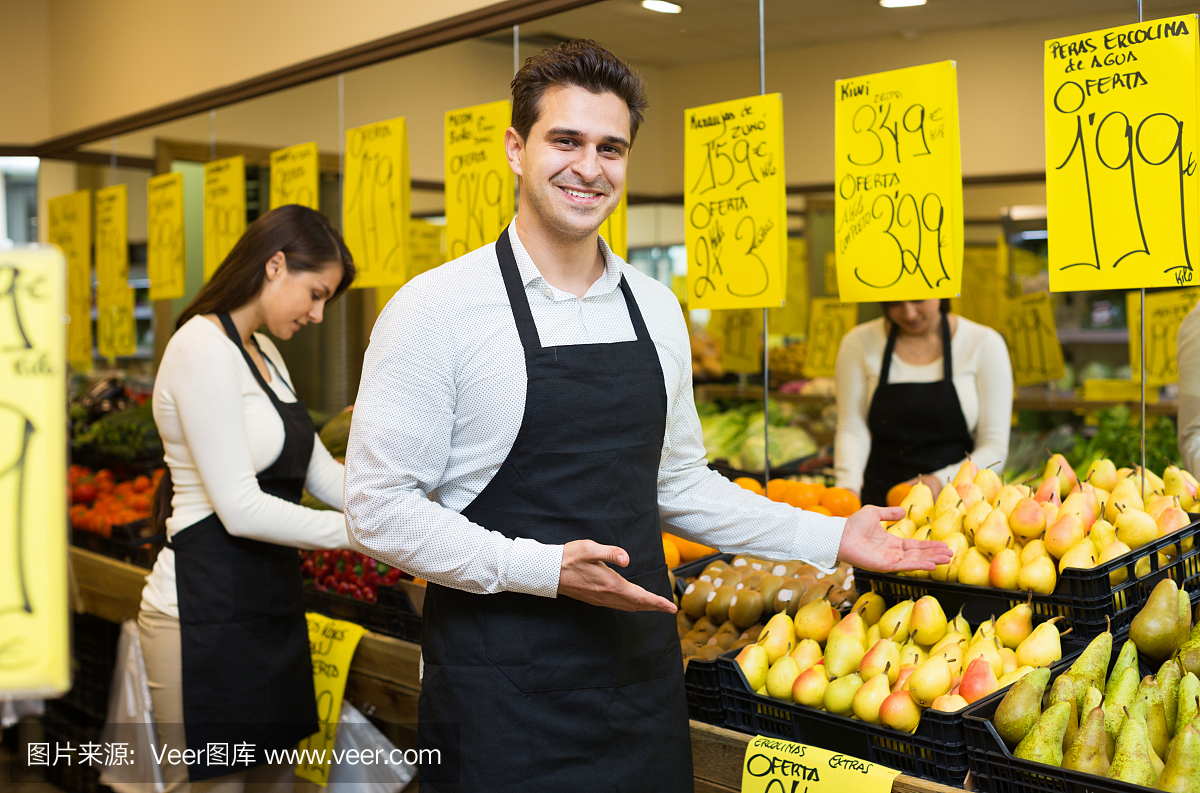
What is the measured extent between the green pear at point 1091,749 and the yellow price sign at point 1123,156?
845 millimetres

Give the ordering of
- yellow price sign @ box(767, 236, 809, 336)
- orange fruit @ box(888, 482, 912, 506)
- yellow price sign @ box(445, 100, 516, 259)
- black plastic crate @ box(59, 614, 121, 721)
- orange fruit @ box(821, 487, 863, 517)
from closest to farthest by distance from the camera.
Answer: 1. orange fruit @ box(821, 487, 863, 517)
2. orange fruit @ box(888, 482, 912, 506)
3. yellow price sign @ box(445, 100, 516, 259)
4. black plastic crate @ box(59, 614, 121, 721)
5. yellow price sign @ box(767, 236, 809, 336)

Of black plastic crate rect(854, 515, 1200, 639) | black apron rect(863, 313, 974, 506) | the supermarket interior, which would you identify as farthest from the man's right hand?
black apron rect(863, 313, 974, 506)

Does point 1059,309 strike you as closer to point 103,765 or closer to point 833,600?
point 833,600

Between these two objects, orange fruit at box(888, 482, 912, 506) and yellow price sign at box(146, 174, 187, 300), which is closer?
orange fruit at box(888, 482, 912, 506)

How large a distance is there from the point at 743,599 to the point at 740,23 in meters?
1.86

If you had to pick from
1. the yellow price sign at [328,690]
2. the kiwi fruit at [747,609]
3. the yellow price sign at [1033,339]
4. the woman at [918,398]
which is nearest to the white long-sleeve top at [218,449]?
the yellow price sign at [328,690]

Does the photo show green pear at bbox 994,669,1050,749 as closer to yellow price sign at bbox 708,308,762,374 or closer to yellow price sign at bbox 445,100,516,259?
yellow price sign at bbox 445,100,516,259

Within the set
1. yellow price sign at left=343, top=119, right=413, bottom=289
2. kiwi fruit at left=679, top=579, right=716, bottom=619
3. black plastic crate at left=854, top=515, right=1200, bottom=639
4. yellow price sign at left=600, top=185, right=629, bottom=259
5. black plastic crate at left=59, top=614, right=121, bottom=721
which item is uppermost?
yellow price sign at left=343, top=119, right=413, bottom=289

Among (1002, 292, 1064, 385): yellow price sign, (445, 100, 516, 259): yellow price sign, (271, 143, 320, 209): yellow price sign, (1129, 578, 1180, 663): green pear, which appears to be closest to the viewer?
(1129, 578, 1180, 663): green pear

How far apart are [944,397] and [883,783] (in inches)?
76.9

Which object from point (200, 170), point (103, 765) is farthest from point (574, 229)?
point (200, 170)

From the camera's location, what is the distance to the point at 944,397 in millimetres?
3223

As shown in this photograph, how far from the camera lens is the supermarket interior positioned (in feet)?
4.85

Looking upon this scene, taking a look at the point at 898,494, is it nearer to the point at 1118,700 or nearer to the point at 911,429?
the point at 911,429
